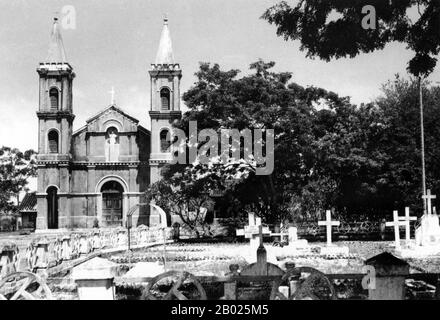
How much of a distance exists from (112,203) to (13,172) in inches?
638

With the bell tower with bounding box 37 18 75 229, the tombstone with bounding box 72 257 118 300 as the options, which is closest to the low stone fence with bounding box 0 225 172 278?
the tombstone with bounding box 72 257 118 300

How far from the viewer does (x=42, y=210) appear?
4256 centimetres

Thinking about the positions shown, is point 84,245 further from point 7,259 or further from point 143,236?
point 143,236

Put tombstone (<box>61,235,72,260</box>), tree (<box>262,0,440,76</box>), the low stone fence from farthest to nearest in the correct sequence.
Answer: tombstone (<box>61,235,72,260</box>)
the low stone fence
tree (<box>262,0,440,76</box>)

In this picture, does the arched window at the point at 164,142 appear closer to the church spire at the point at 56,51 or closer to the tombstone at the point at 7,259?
the church spire at the point at 56,51

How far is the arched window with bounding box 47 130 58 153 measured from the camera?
44094 millimetres

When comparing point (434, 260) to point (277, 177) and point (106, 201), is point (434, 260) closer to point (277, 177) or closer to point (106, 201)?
point (277, 177)

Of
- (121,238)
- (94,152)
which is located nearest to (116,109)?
(94,152)

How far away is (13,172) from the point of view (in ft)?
180

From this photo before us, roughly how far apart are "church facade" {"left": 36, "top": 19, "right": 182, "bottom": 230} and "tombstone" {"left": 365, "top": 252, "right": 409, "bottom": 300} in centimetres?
3671

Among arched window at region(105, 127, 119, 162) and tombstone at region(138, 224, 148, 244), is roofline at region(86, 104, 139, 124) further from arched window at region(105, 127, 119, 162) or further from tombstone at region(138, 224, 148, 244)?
tombstone at region(138, 224, 148, 244)

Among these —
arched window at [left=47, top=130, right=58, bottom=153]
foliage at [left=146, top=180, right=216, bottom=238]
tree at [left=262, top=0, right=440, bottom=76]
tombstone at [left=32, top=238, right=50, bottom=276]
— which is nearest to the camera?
tree at [left=262, top=0, right=440, bottom=76]
